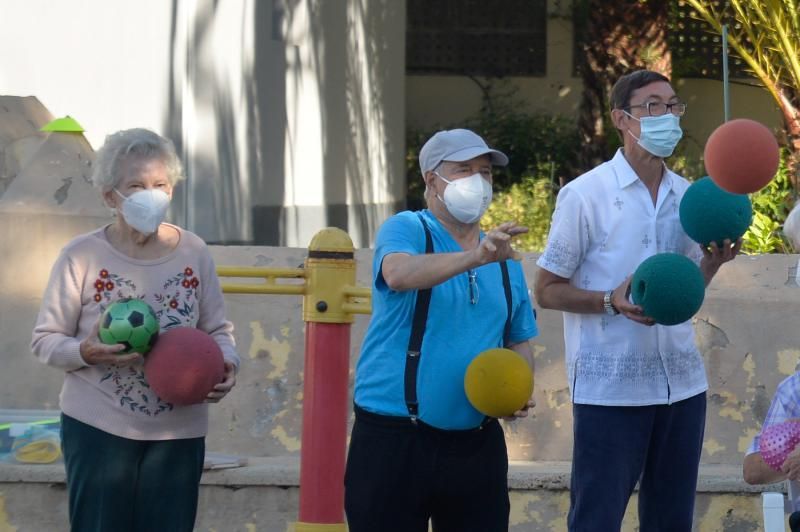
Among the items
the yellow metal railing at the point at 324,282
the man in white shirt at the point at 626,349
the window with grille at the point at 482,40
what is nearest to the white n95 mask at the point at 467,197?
the man in white shirt at the point at 626,349

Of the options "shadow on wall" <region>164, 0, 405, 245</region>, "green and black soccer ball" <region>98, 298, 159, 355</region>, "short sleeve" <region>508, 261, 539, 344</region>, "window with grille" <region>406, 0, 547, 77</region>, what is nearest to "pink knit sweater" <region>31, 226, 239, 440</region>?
"green and black soccer ball" <region>98, 298, 159, 355</region>

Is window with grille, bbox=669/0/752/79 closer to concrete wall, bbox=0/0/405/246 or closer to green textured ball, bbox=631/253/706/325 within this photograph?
concrete wall, bbox=0/0/405/246

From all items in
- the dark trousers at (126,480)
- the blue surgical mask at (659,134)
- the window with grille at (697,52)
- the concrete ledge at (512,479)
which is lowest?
the concrete ledge at (512,479)

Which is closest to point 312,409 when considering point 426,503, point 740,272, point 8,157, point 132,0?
point 426,503

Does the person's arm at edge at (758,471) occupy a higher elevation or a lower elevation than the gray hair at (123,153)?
lower

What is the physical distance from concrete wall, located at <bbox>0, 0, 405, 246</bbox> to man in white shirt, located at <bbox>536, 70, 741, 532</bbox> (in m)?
5.96

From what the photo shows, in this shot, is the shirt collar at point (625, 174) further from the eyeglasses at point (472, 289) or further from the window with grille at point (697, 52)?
the window with grille at point (697, 52)

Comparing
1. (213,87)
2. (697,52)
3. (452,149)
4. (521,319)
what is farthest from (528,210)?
(452,149)

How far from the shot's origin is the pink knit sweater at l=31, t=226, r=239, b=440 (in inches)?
154

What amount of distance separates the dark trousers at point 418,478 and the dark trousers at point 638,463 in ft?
1.11

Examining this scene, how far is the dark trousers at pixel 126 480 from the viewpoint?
3908 mm

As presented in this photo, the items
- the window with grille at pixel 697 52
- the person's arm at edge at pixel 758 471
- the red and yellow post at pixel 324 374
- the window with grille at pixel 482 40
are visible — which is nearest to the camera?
the person's arm at edge at pixel 758 471

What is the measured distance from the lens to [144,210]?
12.8 feet

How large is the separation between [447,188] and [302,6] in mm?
8794
